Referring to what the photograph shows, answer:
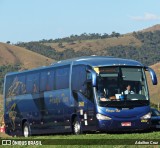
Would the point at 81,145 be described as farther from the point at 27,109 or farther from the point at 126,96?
the point at 27,109

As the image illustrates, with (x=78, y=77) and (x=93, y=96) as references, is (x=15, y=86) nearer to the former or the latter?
(x=78, y=77)

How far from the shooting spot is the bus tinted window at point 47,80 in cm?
2694

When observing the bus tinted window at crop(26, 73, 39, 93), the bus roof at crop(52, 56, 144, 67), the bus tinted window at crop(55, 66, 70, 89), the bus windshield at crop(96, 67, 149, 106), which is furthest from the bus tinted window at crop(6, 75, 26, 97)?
the bus windshield at crop(96, 67, 149, 106)

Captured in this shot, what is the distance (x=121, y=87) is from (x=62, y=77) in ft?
11.1

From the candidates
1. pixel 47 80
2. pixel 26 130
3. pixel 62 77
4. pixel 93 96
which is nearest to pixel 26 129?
pixel 26 130

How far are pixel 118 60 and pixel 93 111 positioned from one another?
2.40 metres

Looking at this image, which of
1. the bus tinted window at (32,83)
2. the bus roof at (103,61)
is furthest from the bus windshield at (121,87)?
the bus tinted window at (32,83)

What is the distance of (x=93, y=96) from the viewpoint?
23.3 meters

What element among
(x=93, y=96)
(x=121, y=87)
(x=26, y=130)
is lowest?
(x=26, y=130)

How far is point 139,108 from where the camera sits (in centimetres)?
2358

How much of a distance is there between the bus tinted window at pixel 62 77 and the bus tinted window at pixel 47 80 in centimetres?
54

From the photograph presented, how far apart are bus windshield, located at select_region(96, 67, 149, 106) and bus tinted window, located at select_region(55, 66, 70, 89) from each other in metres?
2.31

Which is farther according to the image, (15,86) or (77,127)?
(15,86)

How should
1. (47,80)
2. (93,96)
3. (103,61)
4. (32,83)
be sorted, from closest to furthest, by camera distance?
(93,96)
(103,61)
(47,80)
(32,83)
